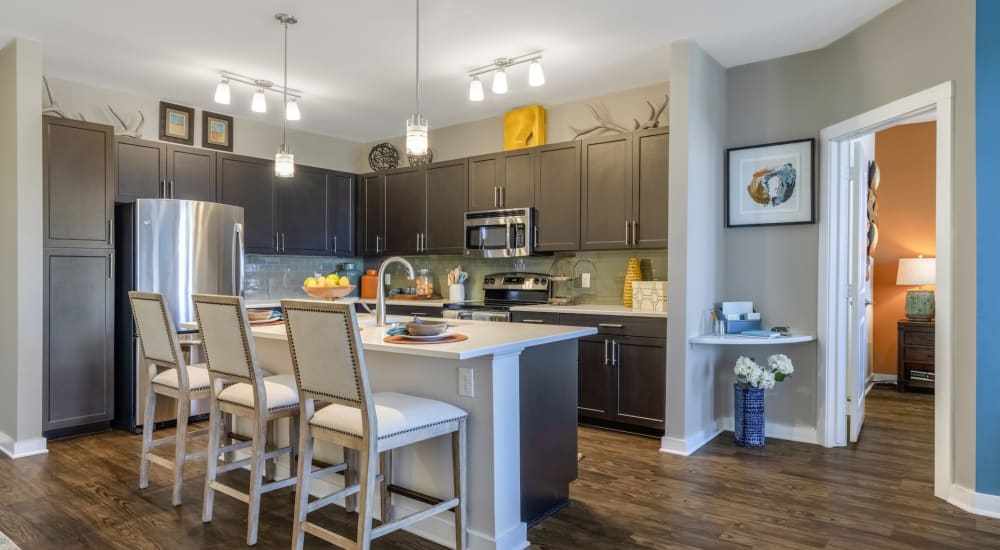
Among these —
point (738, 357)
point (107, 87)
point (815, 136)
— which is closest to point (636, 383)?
point (738, 357)

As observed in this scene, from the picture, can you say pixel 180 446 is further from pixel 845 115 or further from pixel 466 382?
pixel 845 115

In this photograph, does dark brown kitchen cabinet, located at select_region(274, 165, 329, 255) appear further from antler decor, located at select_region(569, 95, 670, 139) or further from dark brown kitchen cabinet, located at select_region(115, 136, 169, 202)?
antler decor, located at select_region(569, 95, 670, 139)

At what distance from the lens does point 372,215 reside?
6238 mm

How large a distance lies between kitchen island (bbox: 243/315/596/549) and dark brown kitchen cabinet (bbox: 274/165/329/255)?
2822 millimetres

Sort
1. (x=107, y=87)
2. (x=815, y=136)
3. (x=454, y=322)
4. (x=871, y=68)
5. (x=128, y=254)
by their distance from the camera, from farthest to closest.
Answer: (x=107, y=87) → (x=128, y=254) → (x=815, y=136) → (x=871, y=68) → (x=454, y=322)

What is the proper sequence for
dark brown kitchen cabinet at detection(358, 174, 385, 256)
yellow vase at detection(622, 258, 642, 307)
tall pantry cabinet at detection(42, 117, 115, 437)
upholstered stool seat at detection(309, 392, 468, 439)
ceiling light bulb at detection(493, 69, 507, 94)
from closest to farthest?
upholstered stool seat at detection(309, 392, 468, 439) < ceiling light bulb at detection(493, 69, 507, 94) < tall pantry cabinet at detection(42, 117, 115, 437) < yellow vase at detection(622, 258, 642, 307) < dark brown kitchen cabinet at detection(358, 174, 385, 256)

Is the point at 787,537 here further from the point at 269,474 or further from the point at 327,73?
the point at 327,73

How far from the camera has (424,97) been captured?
16.8ft

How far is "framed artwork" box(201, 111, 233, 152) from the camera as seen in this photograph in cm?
541

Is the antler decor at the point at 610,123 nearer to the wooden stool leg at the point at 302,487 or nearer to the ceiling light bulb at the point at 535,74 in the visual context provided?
the ceiling light bulb at the point at 535,74

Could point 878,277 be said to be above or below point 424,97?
below

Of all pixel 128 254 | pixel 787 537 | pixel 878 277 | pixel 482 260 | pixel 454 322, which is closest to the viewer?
pixel 787 537

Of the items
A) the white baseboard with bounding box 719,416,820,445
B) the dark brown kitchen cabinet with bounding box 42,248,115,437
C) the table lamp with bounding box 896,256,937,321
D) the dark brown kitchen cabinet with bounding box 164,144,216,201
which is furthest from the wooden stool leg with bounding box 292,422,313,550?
the table lamp with bounding box 896,256,937,321

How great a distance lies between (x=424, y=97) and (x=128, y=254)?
253cm
